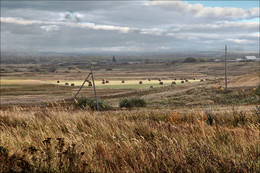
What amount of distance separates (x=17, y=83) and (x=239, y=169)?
259 feet

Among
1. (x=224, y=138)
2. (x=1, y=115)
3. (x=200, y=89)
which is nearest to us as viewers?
(x=224, y=138)

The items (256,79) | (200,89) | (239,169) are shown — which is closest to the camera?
(239,169)

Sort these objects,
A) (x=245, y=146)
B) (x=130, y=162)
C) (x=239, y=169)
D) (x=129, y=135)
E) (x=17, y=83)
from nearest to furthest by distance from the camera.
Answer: (x=239, y=169) < (x=130, y=162) < (x=245, y=146) < (x=129, y=135) < (x=17, y=83)

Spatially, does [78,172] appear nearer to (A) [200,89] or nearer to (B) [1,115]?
(B) [1,115]

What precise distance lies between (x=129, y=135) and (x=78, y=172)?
2.90 m

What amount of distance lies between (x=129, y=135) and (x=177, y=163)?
2707 millimetres

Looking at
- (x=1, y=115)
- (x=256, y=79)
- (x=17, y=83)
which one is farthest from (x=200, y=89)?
(x=17, y=83)

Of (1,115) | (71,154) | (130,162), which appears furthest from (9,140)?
(1,115)

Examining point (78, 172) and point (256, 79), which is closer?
point (78, 172)

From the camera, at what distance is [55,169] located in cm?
464

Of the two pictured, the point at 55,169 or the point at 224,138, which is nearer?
the point at 55,169

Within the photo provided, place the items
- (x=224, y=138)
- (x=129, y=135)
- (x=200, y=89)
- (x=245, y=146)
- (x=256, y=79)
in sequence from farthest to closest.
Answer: (x=256, y=79), (x=200, y=89), (x=129, y=135), (x=224, y=138), (x=245, y=146)

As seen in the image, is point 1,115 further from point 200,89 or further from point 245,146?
point 200,89

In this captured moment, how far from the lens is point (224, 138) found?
646cm
